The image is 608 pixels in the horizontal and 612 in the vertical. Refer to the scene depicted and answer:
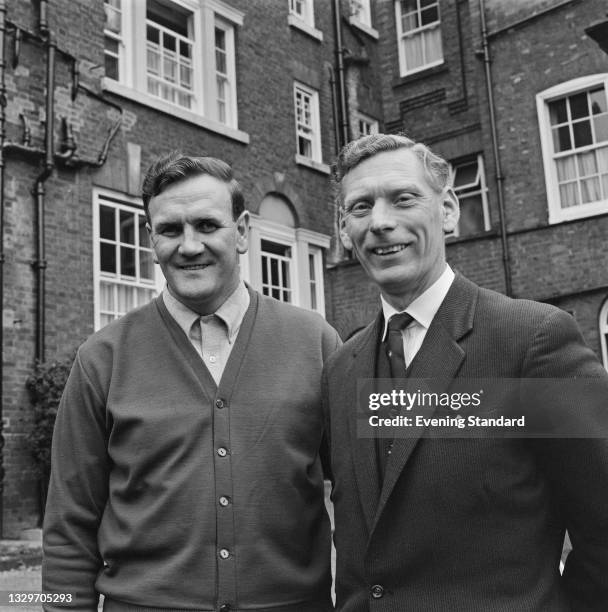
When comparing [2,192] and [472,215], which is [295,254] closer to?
[472,215]

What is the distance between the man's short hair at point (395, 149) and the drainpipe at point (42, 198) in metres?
7.37

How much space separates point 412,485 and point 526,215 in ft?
36.6

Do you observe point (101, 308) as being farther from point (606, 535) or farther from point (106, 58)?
point (606, 535)

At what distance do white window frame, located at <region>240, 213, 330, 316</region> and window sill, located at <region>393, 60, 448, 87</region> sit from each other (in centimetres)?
374

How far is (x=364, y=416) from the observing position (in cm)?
218

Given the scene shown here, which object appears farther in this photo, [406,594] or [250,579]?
[250,579]

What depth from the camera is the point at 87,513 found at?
243 centimetres

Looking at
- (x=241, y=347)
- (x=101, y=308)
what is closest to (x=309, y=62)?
(x=101, y=308)

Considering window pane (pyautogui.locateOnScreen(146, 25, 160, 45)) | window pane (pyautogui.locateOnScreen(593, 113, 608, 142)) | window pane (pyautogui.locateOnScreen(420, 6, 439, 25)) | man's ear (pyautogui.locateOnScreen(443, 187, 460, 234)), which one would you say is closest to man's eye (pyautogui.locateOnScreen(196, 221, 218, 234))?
man's ear (pyautogui.locateOnScreen(443, 187, 460, 234))

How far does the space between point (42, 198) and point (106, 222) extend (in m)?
1.03

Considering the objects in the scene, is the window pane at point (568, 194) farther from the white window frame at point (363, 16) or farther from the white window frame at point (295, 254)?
the white window frame at point (363, 16)

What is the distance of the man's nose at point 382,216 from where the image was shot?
219 centimetres

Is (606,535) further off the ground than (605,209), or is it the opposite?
(605,209)

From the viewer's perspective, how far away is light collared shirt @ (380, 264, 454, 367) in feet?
7.25
